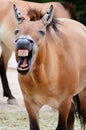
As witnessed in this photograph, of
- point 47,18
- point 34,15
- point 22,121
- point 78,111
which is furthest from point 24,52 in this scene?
point 22,121

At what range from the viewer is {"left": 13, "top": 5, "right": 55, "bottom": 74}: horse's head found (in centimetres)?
429

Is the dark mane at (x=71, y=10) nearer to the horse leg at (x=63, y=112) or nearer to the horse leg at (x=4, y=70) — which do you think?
the horse leg at (x=4, y=70)

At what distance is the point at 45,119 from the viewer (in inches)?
282

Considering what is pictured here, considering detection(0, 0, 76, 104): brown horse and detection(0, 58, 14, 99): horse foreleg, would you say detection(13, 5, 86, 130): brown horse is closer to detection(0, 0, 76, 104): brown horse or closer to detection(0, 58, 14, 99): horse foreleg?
detection(0, 0, 76, 104): brown horse

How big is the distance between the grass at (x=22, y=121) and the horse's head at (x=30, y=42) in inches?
83.0

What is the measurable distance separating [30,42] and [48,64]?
21.5 inches

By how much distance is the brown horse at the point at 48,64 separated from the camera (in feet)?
14.4

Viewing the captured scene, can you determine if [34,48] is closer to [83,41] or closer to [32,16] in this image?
[32,16]

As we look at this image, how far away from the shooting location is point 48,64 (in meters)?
4.82

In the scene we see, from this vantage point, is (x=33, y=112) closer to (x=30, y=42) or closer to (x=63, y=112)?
(x=63, y=112)

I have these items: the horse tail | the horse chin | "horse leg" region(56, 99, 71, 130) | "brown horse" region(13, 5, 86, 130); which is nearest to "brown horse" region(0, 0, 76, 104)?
the horse tail

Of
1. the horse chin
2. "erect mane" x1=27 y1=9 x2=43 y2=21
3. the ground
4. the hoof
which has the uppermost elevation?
"erect mane" x1=27 y1=9 x2=43 y2=21

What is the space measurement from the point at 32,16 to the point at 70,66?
0.56 m

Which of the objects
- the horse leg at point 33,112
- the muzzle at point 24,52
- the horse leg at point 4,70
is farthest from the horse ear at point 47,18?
the horse leg at point 4,70
